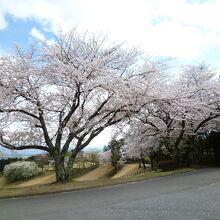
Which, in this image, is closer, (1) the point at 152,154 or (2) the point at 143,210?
(2) the point at 143,210

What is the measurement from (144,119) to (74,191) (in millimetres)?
11072

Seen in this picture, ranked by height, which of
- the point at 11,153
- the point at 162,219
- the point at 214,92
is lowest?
the point at 162,219

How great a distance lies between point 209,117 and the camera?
82.4 ft

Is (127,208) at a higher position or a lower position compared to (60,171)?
lower

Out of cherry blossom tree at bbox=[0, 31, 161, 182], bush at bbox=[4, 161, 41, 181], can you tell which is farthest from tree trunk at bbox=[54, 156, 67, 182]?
bush at bbox=[4, 161, 41, 181]

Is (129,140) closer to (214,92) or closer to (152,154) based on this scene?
(152,154)

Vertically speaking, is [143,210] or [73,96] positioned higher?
[73,96]

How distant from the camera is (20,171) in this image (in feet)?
114

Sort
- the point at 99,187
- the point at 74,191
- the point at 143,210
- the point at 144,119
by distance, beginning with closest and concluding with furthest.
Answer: the point at 143,210, the point at 74,191, the point at 99,187, the point at 144,119

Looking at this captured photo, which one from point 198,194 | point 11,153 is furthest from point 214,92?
point 198,194

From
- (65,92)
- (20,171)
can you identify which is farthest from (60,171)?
(20,171)

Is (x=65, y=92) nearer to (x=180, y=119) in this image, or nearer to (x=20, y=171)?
(x=180, y=119)

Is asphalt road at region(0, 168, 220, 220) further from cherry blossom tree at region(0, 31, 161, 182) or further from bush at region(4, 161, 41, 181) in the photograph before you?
bush at region(4, 161, 41, 181)

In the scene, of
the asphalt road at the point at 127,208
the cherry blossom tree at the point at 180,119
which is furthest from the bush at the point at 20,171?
the asphalt road at the point at 127,208
